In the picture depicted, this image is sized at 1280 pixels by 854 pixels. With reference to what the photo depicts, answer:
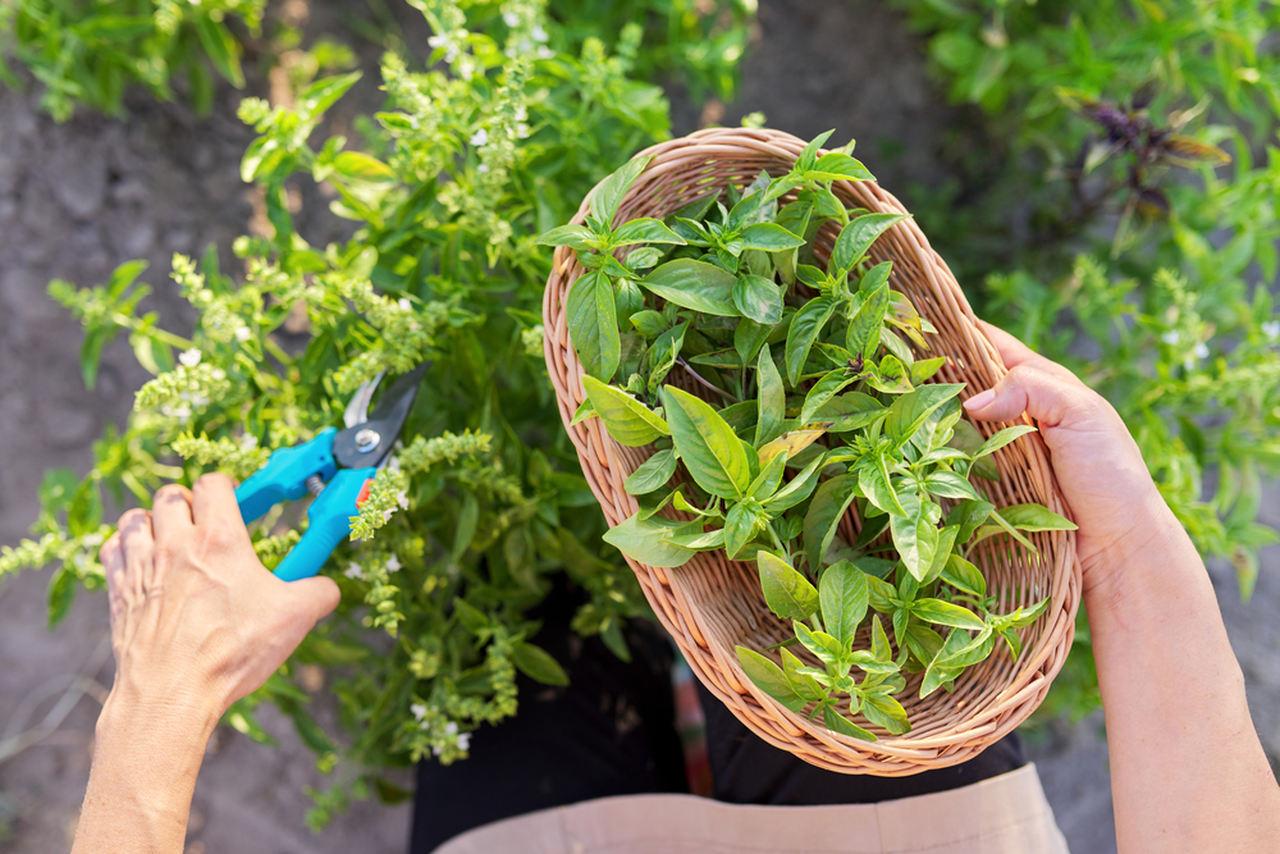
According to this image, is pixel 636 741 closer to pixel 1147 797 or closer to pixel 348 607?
pixel 348 607

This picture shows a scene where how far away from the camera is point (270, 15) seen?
166cm

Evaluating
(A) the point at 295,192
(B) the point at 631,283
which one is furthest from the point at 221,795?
(B) the point at 631,283

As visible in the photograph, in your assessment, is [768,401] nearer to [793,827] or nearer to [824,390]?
[824,390]

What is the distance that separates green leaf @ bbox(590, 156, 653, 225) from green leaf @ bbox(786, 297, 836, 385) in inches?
7.5

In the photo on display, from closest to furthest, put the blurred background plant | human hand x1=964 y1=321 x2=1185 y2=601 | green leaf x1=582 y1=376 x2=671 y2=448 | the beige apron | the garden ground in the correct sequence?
1. green leaf x1=582 y1=376 x2=671 y2=448
2. human hand x1=964 y1=321 x2=1185 y2=601
3. the beige apron
4. the blurred background plant
5. the garden ground

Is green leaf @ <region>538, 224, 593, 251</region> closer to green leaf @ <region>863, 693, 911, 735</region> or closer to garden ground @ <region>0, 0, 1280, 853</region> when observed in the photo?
green leaf @ <region>863, 693, 911, 735</region>

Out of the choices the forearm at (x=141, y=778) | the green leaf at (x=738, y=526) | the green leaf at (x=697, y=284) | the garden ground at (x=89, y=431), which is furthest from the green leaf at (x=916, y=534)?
the garden ground at (x=89, y=431)

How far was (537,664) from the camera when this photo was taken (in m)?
1.05

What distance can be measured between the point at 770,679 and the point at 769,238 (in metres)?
0.37

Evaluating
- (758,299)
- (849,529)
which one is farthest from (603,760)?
(758,299)

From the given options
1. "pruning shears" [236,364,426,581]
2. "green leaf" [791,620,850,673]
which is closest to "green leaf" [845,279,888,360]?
"green leaf" [791,620,850,673]

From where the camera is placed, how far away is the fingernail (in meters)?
0.83

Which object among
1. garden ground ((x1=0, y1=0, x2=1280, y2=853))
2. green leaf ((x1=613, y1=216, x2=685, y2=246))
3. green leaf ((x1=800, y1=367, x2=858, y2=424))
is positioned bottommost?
garden ground ((x1=0, y1=0, x2=1280, y2=853))

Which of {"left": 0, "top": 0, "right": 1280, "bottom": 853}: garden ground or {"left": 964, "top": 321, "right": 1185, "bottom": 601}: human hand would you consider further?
{"left": 0, "top": 0, "right": 1280, "bottom": 853}: garden ground
